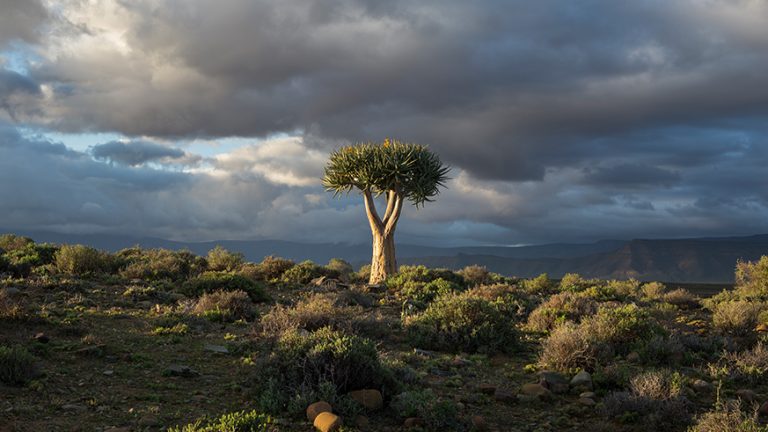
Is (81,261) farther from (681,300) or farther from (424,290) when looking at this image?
(681,300)

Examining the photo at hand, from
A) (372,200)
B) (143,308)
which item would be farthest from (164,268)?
(372,200)

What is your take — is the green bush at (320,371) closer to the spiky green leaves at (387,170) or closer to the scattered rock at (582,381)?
the scattered rock at (582,381)

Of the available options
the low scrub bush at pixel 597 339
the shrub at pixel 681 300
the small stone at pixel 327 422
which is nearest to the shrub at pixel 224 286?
the low scrub bush at pixel 597 339

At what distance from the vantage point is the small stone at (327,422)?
7035 millimetres

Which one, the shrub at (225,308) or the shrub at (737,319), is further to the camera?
the shrub at (737,319)

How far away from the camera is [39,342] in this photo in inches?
401

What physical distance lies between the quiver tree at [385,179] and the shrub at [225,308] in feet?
38.1

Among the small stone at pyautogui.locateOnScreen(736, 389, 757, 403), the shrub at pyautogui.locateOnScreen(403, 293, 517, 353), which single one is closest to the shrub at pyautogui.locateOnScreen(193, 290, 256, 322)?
the shrub at pyautogui.locateOnScreen(403, 293, 517, 353)

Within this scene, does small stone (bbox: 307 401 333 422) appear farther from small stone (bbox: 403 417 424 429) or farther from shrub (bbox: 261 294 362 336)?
shrub (bbox: 261 294 362 336)

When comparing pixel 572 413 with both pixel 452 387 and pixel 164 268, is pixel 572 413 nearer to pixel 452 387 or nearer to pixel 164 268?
pixel 452 387

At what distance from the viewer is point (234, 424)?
688cm

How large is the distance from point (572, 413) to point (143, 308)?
11432 millimetres

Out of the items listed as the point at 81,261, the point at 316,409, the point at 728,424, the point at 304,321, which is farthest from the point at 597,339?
the point at 81,261

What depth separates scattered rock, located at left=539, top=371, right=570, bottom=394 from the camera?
30.1ft
